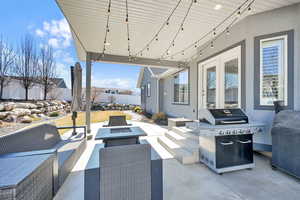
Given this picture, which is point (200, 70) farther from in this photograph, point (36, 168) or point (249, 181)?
point (36, 168)

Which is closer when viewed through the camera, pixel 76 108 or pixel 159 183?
pixel 159 183

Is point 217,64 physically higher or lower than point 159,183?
higher

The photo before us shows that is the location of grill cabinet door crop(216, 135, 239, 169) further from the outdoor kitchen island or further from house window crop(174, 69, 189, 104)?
house window crop(174, 69, 189, 104)

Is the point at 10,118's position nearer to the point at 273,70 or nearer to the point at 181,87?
the point at 181,87

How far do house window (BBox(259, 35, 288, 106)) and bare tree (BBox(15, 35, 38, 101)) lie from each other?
11964 millimetres

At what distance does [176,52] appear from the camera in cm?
570

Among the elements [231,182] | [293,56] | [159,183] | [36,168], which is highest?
[293,56]

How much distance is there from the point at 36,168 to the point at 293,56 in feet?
16.1

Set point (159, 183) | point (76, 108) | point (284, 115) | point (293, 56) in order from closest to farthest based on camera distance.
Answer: point (159, 183), point (284, 115), point (293, 56), point (76, 108)

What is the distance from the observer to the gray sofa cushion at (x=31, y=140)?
6.06ft

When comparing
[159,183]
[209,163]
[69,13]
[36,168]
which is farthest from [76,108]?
[209,163]

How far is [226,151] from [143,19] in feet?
12.1

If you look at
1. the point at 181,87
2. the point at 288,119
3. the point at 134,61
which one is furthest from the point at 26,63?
the point at 288,119

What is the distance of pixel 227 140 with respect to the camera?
100.0 inches
